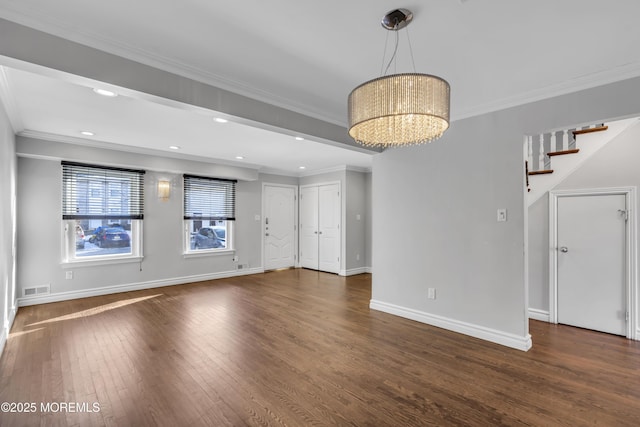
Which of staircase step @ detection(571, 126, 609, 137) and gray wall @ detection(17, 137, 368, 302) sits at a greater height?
staircase step @ detection(571, 126, 609, 137)

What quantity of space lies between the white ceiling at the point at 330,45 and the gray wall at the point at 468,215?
0.63ft

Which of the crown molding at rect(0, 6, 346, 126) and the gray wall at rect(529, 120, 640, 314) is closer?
the crown molding at rect(0, 6, 346, 126)

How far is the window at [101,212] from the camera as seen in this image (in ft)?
15.4

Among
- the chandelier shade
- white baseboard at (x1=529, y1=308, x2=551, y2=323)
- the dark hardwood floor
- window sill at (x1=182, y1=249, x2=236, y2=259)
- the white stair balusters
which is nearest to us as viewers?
the chandelier shade

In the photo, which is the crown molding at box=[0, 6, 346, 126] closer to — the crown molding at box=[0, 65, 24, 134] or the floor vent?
the crown molding at box=[0, 65, 24, 134]

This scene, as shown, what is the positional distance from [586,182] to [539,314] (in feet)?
5.40

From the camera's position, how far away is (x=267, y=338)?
3.18m

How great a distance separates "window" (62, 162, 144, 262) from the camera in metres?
4.69

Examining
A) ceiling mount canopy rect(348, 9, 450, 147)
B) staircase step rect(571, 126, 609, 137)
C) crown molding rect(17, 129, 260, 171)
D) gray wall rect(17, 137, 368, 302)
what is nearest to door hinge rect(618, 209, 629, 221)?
staircase step rect(571, 126, 609, 137)

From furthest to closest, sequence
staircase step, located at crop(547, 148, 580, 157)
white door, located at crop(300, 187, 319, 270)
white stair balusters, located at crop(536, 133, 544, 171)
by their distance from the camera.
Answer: white door, located at crop(300, 187, 319, 270) → white stair balusters, located at crop(536, 133, 544, 171) → staircase step, located at crop(547, 148, 580, 157)

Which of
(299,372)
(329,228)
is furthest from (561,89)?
(329,228)

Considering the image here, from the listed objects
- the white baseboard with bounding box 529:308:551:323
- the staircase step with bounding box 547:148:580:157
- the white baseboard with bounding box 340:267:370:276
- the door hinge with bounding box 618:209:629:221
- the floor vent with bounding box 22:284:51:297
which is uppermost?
the staircase step with bounding box 547:148:580:157

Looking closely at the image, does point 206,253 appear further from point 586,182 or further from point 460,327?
point 586,182

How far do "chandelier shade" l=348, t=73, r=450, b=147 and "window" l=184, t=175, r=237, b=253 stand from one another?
16.0ft
